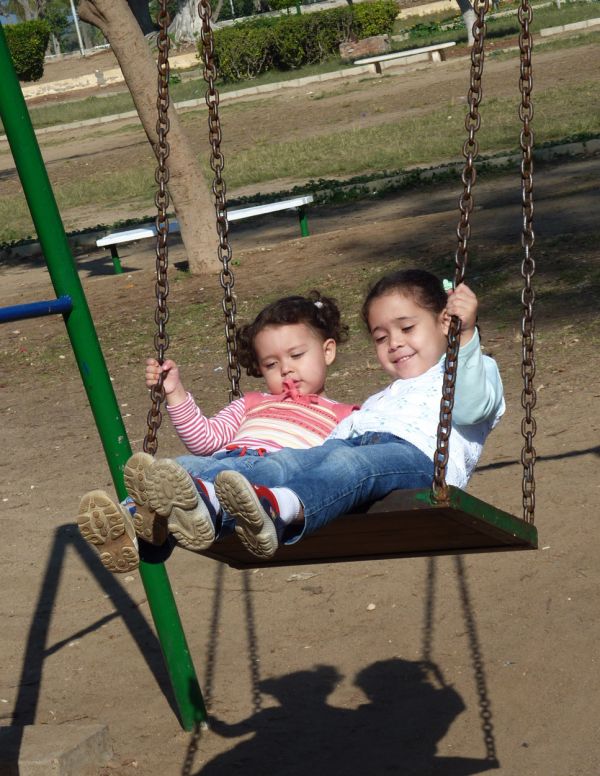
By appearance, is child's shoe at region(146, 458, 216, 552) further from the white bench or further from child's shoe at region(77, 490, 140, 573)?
the white bench

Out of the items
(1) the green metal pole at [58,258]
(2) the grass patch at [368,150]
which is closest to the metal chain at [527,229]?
(1) the green metal pole at [58,258]

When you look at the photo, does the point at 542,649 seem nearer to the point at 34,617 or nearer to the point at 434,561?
the point at 434,561

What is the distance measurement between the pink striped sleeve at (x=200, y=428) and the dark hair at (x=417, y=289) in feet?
1.99

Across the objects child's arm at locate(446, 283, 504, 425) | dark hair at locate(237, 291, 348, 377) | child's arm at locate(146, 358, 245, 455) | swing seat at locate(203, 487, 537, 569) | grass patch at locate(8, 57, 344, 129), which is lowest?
swing seat at locate(203, 487, 537, 569)

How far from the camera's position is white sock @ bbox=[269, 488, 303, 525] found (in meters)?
2.85

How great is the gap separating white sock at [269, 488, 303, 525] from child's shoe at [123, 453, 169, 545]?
28 centimetres

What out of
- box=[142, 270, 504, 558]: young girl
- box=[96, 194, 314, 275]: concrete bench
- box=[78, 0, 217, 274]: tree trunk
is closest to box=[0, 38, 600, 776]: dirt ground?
box=[142, 270, 504, 558]: young girl

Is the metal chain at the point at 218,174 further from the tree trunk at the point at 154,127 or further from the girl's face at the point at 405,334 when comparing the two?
the tree trunk at the point at 154,127

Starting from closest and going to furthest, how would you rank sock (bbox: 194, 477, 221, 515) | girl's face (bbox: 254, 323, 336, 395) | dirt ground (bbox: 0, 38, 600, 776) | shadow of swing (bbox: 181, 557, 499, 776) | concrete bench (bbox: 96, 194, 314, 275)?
sock (bbox: 194, 477, 221, 515), girl's face (bbox: 254, 323, 336, 395), shadow of swing (bbox: 181, 557, 499, 776), dirt ground (bbox: 0, 38, 600, 776), concrete bench (bbox: 96, 194, 314, 275)

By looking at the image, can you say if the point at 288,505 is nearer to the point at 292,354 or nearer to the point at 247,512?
the point at 247,512

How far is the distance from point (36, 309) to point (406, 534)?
1.50 meters

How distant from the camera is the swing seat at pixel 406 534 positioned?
280 cm

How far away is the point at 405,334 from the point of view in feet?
11.6

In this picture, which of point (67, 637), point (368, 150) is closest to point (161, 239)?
point (67, 637)
